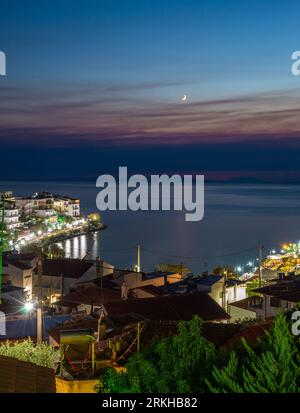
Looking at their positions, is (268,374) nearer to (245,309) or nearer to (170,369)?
(170,369)

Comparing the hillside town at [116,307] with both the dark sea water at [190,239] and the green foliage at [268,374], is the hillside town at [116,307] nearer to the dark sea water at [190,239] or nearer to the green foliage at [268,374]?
the green foliage at [268,374]

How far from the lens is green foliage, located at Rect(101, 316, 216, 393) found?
6.96 ft

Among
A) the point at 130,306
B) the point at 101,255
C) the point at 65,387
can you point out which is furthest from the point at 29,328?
the point at 101,255

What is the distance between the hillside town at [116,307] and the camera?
383 cm

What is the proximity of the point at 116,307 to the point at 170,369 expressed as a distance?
4870 millimetres

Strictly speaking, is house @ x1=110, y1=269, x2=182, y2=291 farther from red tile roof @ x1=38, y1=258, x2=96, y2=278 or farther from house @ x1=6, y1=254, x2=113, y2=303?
red tile roof @ x1=38, y1=258, x2=96, y2=278

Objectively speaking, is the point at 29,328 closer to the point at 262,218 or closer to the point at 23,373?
the point at 23,373

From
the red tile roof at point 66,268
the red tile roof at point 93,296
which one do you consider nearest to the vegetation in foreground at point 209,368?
the red tile roof at point 93,296

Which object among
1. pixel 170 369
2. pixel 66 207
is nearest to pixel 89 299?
pixel 170 369

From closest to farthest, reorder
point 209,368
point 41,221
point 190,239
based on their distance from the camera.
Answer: point 209,368, point 190,239, point 41,221

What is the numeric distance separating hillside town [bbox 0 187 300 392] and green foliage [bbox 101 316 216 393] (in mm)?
241

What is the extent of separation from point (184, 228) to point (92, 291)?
97.9 ft

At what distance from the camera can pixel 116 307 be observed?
279 inches
